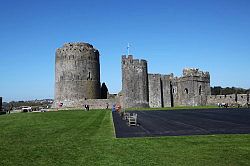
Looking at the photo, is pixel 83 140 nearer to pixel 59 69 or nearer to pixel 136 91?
pixel 136 91

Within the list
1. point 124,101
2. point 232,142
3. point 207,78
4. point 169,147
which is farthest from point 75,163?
point 207,78

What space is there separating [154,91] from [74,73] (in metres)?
13.6

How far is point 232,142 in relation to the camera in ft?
39.8

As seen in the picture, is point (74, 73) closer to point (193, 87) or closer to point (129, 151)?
point (193, 87)

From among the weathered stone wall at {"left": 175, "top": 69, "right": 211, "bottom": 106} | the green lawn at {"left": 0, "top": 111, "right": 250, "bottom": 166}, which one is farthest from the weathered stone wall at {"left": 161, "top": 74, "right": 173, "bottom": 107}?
the green lawn at {"left": 0, "top": 111, "right": 250, "bottom": 166}

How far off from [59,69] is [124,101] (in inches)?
515

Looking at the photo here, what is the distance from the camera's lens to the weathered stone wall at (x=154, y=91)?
57.0m

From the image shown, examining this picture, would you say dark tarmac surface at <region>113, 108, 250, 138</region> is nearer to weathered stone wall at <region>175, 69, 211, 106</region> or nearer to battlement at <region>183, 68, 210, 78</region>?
weathered stone wall at <region>175, 69, 211, 106</region>

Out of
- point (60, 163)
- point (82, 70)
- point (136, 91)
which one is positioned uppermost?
point (82, 70)

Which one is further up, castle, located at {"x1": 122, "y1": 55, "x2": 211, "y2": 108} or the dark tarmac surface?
castle, located at {"x1": 122, "y1": 55, "x2": 211, "y2": 108}

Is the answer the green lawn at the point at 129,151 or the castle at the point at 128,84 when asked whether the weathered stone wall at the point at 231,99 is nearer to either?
the castle at the point at 128,84

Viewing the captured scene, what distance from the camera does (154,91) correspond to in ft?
187

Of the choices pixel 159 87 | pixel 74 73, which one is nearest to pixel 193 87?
pixel 159 87

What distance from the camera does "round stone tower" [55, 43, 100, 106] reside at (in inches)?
2275
